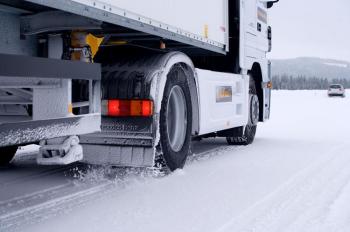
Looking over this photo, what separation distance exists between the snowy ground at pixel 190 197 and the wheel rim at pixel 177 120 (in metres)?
0.38

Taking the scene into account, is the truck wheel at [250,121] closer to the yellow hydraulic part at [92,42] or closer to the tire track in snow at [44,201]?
the tire track in snow at [44,201]

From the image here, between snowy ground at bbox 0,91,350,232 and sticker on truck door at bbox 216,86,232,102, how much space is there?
849mm

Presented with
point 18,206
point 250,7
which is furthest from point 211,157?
point 18,206

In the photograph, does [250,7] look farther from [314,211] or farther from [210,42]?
[314,211]

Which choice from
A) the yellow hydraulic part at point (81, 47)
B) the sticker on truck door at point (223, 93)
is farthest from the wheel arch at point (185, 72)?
the yellow hydraulic part at point (81, 47)

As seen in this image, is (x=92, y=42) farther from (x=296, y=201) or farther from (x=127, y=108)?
(x=296, y=201)

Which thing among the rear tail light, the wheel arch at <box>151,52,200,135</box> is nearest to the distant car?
the wheel arch at <box>151,52,200,135</box>

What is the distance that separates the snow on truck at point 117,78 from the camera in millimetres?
3545

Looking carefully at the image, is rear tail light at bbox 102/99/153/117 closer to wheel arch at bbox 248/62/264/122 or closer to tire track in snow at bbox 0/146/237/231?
tire track in snow at bbox 0/146/237/231

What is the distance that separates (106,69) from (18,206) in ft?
5.52

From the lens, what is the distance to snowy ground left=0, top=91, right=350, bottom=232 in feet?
12.3

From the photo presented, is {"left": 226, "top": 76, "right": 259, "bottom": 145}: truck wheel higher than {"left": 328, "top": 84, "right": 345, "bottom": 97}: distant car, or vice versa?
{"left": 328, "top": 84, "right": 345, "bottom": 97}: distant car

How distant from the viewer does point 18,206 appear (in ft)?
14.2

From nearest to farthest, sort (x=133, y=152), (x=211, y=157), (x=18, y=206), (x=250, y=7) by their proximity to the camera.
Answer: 1. (x=18, y=206)
2. (x=133, y=152)
3. (x=211, y=157)
4. (x=250, y=7)
